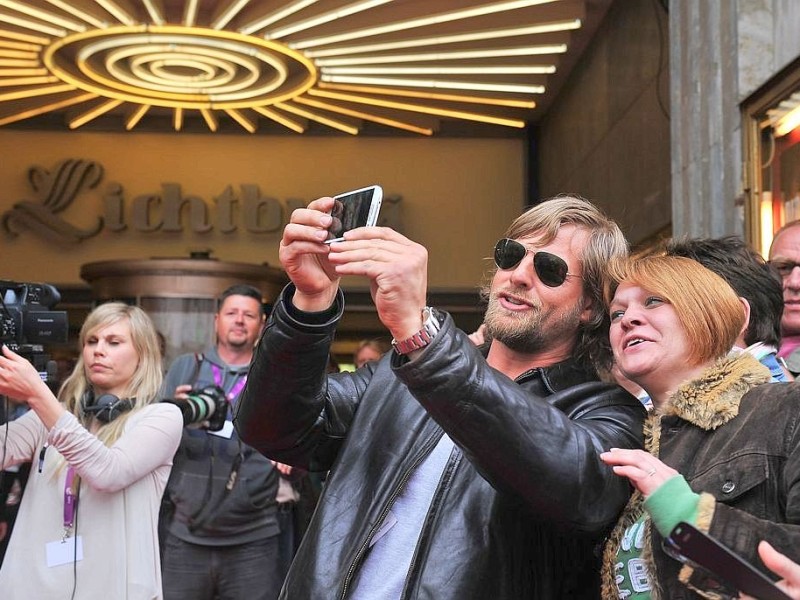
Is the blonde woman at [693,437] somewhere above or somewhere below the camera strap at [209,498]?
above

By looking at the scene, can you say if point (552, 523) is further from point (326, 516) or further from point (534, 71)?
point (534, 71)

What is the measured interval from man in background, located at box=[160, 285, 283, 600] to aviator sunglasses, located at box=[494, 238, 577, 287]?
87.2 inches

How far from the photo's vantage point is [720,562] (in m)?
1.34

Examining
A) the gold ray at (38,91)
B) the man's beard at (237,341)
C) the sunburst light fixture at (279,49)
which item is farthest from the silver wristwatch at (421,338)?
the gold ray at (38,91)

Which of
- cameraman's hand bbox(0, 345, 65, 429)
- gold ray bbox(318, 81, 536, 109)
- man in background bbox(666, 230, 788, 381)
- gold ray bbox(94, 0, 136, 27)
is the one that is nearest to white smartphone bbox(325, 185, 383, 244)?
man in background bbox(666, 230, 788, 381)

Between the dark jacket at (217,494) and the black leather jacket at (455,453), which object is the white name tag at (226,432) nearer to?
the dark jacket at (217,494)

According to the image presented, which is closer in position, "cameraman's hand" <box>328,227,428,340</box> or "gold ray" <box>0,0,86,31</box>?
"cameraman's hand" <box>328,227,428,340</box>

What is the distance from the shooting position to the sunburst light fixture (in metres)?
7.08

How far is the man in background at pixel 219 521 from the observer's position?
162 inches

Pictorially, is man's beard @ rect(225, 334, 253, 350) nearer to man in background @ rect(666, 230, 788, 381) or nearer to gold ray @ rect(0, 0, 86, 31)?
man in background @ rect(666, 230, 788, 381)

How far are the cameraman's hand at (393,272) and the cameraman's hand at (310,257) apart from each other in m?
0.19

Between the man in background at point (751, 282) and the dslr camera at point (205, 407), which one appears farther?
the dslr camera at point (205, 407)

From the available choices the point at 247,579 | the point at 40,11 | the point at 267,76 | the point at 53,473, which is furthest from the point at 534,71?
the point at 53,473

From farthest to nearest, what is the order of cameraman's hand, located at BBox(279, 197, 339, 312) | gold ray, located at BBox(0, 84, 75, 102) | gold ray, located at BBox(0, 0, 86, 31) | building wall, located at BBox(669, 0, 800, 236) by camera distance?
gold ray, located at BBox(0, 84, 75, 102) < gold ray, located at BBox(0, 0, 86, 31) < building wall, located at BBox(669, 0, 800, 236) < cameraman's hand, located at BBox(279, 197, 339, 312)
